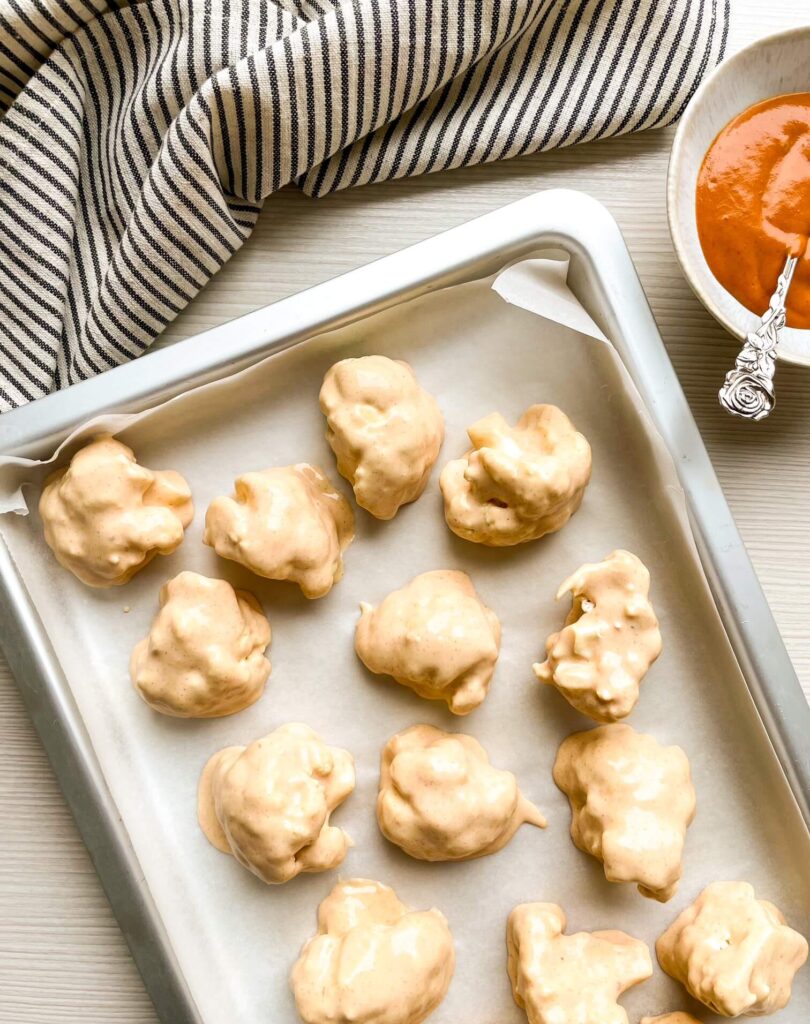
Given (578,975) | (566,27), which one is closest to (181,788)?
(578,975)

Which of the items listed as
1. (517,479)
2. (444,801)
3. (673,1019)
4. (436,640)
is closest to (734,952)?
(673,1019)

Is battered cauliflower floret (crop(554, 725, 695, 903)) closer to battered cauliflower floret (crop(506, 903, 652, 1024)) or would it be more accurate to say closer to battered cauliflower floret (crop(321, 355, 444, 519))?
battered cauliflower floret (crop(506, 903, 652, 1024))

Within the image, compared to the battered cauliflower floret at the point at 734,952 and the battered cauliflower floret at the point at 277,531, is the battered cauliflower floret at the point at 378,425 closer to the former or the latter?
the battered cauliflower floret at the point at 277,531

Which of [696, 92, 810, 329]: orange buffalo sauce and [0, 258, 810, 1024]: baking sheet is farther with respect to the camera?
[0, 258, 810, 1024]: baking sheet

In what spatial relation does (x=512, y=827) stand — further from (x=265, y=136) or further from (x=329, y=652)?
(x=265, y=136)

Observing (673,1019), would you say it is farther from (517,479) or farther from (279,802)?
(517,479)

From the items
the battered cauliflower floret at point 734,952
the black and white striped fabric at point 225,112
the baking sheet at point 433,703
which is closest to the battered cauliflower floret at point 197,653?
the baking sheet at point 433,703

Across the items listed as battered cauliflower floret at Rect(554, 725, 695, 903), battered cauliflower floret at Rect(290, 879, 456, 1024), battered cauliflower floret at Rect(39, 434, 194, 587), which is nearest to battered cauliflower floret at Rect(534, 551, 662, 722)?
battered cauliflower floret at Rect(554, 725, 695, 903)
